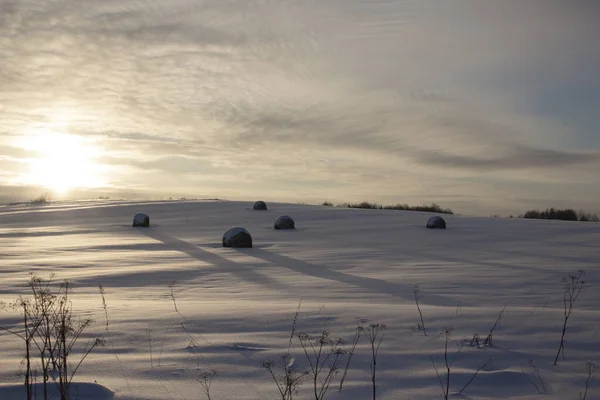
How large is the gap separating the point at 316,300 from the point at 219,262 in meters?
4.49

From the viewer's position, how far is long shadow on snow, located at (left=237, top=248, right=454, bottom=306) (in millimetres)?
6805

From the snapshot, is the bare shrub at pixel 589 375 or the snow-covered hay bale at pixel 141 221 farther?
the snow-covered hay bale at pixel 141 221

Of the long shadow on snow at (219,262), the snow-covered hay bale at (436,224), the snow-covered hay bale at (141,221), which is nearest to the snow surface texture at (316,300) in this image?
the long shadow on snow at (219,262)

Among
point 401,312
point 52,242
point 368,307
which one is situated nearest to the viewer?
point 401,312

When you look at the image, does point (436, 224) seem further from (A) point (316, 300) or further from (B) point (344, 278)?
(A) point (316, 300)

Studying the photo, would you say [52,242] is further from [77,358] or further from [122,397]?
[122,397]

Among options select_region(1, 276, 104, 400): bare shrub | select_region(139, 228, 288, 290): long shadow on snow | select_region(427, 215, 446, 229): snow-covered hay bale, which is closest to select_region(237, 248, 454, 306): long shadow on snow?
select_region(139, 228, 288, 290): long shadow on snow

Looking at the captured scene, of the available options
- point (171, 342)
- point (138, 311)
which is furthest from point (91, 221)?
point (171, 342)

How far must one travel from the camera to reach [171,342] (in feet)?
14.4

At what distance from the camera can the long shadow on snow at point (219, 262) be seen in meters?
8.43

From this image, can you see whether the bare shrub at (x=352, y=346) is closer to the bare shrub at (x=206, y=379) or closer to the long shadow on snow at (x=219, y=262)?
the bare shrub at (x=206, y=379)

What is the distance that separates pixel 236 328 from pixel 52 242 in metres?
10.9

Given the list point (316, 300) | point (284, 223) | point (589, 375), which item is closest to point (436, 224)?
point (284, 223)

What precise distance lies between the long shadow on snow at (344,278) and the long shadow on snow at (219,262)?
2.60 feet
